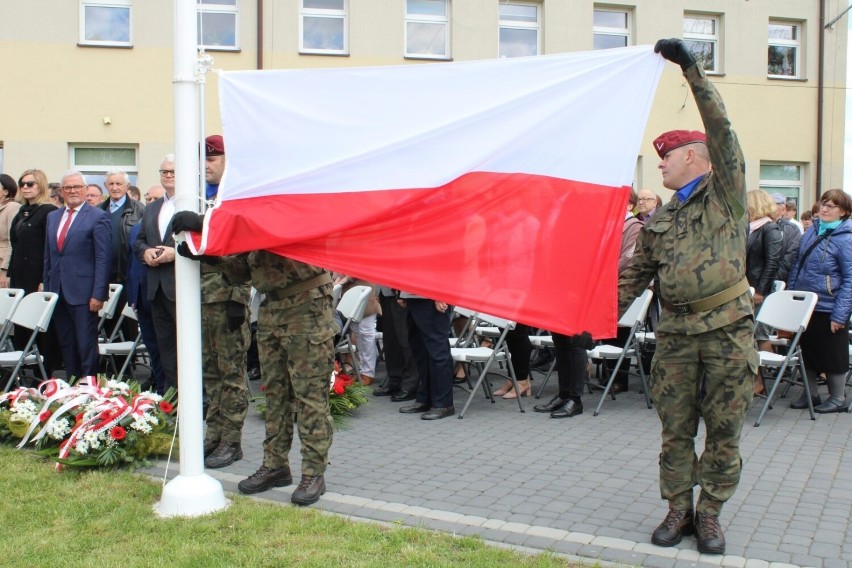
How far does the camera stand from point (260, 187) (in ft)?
15.0

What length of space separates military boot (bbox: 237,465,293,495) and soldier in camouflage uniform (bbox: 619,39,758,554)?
2.19 metres

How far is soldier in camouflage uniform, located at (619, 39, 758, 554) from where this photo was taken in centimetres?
414

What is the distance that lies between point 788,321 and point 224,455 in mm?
4926

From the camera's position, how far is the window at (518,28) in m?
18.7

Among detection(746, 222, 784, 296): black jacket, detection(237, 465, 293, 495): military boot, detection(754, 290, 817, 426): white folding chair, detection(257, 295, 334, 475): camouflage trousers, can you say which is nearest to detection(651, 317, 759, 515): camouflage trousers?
detection(257, 295, 334, 475): camouflage trousers

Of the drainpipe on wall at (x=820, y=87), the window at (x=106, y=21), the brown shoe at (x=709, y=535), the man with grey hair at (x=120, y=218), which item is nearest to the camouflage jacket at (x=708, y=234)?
the brown shoe at (x=709, y=535)

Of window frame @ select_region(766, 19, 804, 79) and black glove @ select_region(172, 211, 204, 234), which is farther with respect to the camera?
window frame @ select_region(766, 19, 804, 79)

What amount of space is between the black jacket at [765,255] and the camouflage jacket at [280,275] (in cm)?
539

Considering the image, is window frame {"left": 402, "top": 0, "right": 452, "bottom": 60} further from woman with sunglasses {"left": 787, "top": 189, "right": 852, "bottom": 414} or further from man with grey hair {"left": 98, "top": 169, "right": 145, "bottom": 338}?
woman with sunglasses {"left": 787, "top": 189, "right": 852, "bottom": 414}

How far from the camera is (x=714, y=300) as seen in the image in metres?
4.15

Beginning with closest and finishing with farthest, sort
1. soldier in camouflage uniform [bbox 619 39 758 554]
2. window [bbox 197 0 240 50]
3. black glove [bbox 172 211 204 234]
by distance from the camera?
soldier in camouflage uniform [bbox 619 39 758 554] < black glove [bbox 172 211 204 234] < window [bbox 197 0 240 50]

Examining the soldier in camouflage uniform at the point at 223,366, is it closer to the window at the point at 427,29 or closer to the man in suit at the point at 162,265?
the man in suit at the point at 162,265

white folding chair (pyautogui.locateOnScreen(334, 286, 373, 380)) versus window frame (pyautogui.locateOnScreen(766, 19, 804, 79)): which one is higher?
window frame (pyautogui.locateOnScreen(766, 19, 804, 79))

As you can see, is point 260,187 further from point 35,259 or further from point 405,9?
point 405,9
